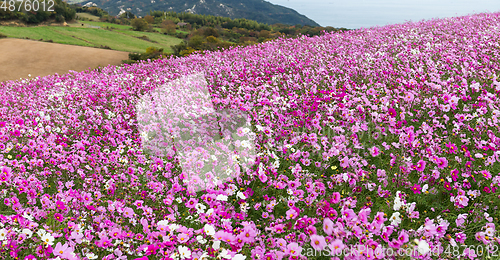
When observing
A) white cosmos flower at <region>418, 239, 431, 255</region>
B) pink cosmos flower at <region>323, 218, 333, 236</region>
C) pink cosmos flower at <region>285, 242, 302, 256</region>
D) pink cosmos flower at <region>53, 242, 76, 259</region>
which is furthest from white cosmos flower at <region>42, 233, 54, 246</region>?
white cosmos flower at <region>418, 239, 431, 255</region>

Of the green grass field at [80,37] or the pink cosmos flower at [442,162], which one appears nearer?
the pink cosmos flower at [442,162]

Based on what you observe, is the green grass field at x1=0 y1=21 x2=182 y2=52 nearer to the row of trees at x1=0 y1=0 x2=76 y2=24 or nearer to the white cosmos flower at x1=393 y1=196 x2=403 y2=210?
the row of trees at x1=0 y1=0 x2=76 y2=24

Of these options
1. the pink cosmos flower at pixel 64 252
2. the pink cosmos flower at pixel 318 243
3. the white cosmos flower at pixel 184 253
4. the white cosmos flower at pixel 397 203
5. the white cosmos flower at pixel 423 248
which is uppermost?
the white cosmos flower at pixel 397 203

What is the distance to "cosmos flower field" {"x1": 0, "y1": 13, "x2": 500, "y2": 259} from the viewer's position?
2555 mm

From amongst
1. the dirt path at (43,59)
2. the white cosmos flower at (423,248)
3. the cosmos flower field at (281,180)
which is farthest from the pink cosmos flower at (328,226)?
the dirt path at (43,59)

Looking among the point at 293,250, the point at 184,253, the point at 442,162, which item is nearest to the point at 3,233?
the point at 184,253

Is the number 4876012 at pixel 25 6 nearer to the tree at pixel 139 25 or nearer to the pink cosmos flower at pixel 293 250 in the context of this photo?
the tree at pixel 139 25

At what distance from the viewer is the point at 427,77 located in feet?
22.2

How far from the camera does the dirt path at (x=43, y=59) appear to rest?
1986 cm

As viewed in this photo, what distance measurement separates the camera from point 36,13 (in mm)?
46219

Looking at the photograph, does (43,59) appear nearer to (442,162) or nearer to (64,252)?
(64,252)

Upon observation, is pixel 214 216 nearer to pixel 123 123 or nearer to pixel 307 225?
pixel 307 225

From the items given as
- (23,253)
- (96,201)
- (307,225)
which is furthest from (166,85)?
(307,225)

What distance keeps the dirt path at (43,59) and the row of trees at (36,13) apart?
21.0m
